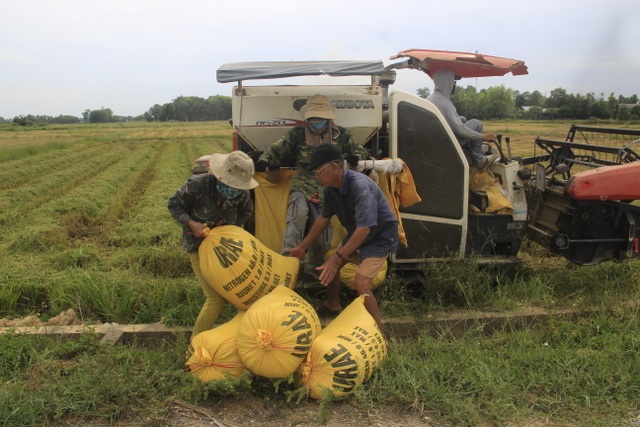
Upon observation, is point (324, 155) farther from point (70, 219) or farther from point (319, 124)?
point (70, 219)

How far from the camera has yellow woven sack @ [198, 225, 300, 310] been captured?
3.68 m

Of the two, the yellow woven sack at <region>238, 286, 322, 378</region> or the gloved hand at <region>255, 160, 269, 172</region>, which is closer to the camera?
the yellow woven sack at <region>238, 286, 322, 378</region>

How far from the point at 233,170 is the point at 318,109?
42.3 inches

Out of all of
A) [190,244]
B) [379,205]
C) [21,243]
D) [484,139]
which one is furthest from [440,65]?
[21,243]

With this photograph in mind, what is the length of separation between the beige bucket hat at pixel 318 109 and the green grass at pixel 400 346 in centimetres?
162

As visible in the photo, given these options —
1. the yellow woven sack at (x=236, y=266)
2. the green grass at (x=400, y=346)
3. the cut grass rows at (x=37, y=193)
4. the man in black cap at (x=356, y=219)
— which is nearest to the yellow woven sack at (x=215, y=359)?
the green grass at (x=400, y=346)

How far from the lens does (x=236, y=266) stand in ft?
12.1

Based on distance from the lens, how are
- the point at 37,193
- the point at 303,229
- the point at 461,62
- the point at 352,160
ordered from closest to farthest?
the point at 352,160, the point at 303,229, the point at 461,62, the point at 37,193

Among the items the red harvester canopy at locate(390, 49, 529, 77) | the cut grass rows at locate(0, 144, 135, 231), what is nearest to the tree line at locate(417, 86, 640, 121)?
the cut grass rows at locate(0, 144, 135, 231)

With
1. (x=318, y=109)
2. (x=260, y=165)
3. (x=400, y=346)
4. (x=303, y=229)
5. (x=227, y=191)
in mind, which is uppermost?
(x=318, y=109)

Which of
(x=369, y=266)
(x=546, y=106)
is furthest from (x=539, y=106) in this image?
(x=369, y=266)

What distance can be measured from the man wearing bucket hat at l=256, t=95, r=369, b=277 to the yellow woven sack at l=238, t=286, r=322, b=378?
3.47 ft

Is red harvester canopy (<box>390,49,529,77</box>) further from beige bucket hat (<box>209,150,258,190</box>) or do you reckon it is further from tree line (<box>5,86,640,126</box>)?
tree line (<box>5,86,640,126</box>)

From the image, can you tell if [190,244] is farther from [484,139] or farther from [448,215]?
[484,139]
